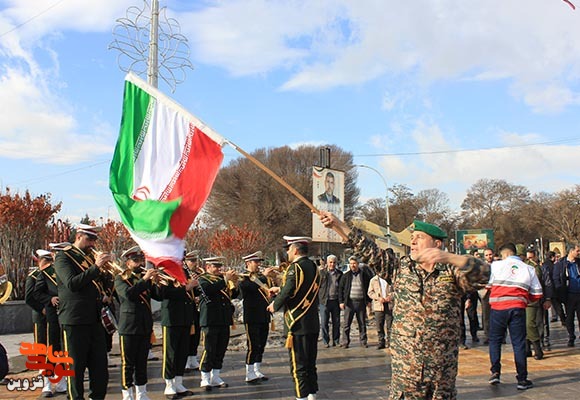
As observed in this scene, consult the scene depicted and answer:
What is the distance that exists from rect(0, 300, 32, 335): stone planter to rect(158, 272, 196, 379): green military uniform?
8.46 m

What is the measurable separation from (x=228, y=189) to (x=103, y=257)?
51690 millimetres

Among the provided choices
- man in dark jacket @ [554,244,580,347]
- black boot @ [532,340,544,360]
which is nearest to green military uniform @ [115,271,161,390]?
black boot @ [532,340,544,360]

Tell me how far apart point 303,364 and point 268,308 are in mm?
1327

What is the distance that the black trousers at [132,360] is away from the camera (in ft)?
25.1

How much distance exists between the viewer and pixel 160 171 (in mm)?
6414

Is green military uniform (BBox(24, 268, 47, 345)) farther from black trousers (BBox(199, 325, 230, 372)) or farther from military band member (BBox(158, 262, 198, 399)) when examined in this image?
black trousers (BBox(199, 325, 230, 372))

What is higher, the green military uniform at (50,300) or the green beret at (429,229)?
the green beret at (429,229)

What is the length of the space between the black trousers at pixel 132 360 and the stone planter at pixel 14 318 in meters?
8.79

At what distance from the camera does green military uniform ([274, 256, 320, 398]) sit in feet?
23.8

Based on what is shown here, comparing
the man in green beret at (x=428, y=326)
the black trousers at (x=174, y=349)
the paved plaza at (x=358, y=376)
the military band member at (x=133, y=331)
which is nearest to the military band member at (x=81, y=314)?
the military band member at (x=133, y=331)

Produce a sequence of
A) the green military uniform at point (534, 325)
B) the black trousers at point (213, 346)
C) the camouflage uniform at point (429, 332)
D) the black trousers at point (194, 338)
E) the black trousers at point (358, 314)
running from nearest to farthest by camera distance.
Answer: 1. the camouflage uniform at point (429, 332)
2. the black trousers at point (213, 346)
3. the black trousers at point (194, 338)
4. the green military uniform at point (534, 325)
5. the black trousers at point (358, 314)

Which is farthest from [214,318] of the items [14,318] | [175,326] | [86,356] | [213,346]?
[14,318]

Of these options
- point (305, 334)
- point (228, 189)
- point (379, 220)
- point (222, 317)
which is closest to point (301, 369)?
point (305, 334)

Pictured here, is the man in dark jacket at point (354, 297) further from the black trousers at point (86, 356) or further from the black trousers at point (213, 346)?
the black trousers at point (86, 356)
